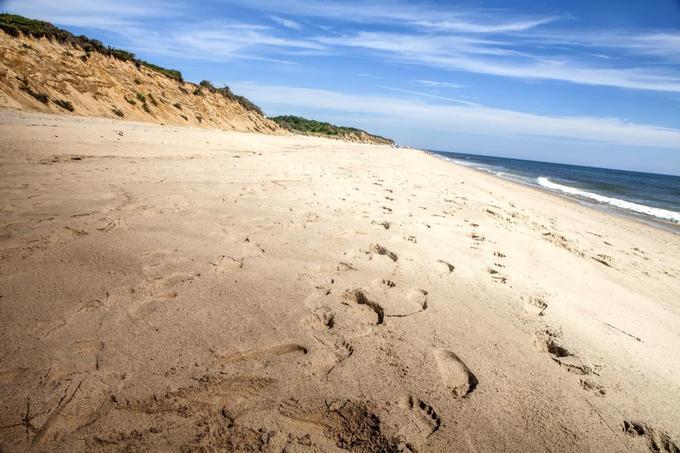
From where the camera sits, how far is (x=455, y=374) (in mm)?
1775

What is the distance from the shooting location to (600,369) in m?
2.00

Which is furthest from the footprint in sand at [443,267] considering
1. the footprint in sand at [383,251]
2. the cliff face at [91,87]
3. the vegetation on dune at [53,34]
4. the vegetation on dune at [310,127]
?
the vegetation on dune at [310,127]

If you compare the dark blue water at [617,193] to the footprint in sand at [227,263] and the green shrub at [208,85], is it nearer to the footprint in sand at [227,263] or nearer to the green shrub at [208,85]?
the footprint in sand at [227,263]

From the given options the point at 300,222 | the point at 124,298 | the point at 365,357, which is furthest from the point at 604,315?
the point at 124,298

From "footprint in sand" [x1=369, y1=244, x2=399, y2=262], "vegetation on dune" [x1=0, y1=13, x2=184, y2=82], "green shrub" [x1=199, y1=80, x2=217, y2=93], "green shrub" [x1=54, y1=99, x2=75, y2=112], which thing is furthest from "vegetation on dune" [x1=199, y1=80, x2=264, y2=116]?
"footprint in sand" [x1=369, y1=244, x2=399, y2=262]

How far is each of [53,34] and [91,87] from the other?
349 cm

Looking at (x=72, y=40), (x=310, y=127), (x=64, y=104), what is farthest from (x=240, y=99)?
(x=310, y=127)

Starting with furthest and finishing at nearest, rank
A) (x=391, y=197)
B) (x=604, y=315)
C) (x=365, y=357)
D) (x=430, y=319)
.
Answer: (x=391, y=197)
(x=604, y=315)
(x=430, y=319)
(x=365, y=357)

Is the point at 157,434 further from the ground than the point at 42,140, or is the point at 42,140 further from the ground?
the point at 42,140

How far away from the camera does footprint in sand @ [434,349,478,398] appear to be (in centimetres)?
168

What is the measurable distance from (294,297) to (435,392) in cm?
105

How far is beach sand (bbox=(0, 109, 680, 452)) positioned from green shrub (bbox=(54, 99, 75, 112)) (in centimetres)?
1284

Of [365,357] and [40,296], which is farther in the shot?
[40,296]

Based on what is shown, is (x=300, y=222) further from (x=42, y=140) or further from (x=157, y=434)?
(x=42, y=140)
